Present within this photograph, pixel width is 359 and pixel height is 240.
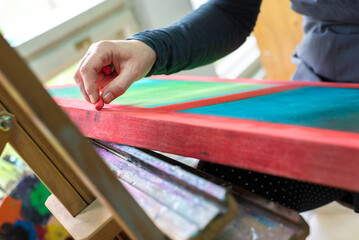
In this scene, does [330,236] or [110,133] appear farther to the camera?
[330,236]

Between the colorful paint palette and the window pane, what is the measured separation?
119 centimetres

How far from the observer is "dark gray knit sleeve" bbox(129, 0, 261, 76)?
3.08 feet

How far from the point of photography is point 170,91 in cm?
97

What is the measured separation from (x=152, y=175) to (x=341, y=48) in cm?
83

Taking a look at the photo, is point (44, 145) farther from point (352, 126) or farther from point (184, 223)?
point (352, 126)

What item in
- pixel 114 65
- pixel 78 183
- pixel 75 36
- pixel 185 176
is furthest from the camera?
pixel 75 36

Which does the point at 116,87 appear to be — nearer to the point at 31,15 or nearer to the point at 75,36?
the point at 75,36

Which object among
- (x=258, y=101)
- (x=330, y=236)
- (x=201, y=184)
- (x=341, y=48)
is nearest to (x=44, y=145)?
(x=201, y=184)

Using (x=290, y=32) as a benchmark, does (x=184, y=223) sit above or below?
above

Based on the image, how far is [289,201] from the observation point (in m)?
0.79

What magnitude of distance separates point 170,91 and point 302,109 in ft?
1.29

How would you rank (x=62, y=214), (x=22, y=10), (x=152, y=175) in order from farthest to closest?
(x=22, y=10) → (x=62, y=214) → (x=152, y=175)

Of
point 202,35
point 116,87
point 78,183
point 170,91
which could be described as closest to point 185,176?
point 78,183

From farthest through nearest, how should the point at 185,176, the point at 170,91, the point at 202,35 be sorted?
the point at 202,35 → the point at 170,91 → the point at 185,176
